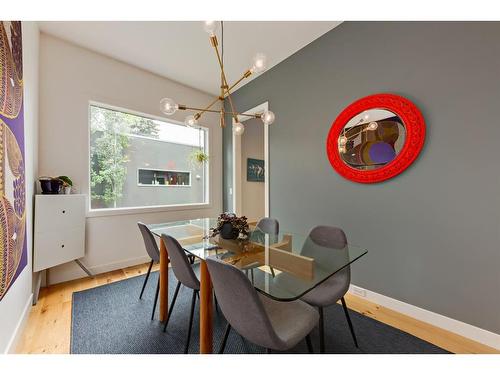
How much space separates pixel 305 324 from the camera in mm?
1032

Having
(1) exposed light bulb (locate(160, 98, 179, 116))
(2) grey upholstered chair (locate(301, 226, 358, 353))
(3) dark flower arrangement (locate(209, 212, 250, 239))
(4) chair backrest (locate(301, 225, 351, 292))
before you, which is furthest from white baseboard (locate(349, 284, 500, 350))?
(1) exposed light bulb (locate(160, 98, 179, 116))

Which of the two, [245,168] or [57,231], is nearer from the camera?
[57,231]

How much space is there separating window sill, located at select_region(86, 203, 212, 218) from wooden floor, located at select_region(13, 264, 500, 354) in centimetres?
86

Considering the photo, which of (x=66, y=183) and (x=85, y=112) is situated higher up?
(x=85, y=112)

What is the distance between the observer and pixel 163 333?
1556 mm

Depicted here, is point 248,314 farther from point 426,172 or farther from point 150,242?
point 426,172

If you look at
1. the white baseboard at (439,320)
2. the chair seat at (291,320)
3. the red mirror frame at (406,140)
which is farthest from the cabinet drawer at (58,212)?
the white baseboard at (439,320)

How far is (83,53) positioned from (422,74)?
3704 mm

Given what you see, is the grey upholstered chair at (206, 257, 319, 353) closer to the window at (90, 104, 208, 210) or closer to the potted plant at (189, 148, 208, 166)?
the window at (90, 104, 208, 210)

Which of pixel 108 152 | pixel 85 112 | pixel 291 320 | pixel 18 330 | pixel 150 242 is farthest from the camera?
pixel 108 152

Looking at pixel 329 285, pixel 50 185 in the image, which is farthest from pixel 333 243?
pixel 50 185

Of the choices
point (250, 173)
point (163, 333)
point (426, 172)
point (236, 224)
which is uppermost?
point (250, 173)

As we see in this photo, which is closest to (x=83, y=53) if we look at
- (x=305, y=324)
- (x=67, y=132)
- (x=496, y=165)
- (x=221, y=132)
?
(x=67, y=132)

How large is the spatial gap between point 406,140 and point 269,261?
1.60m
